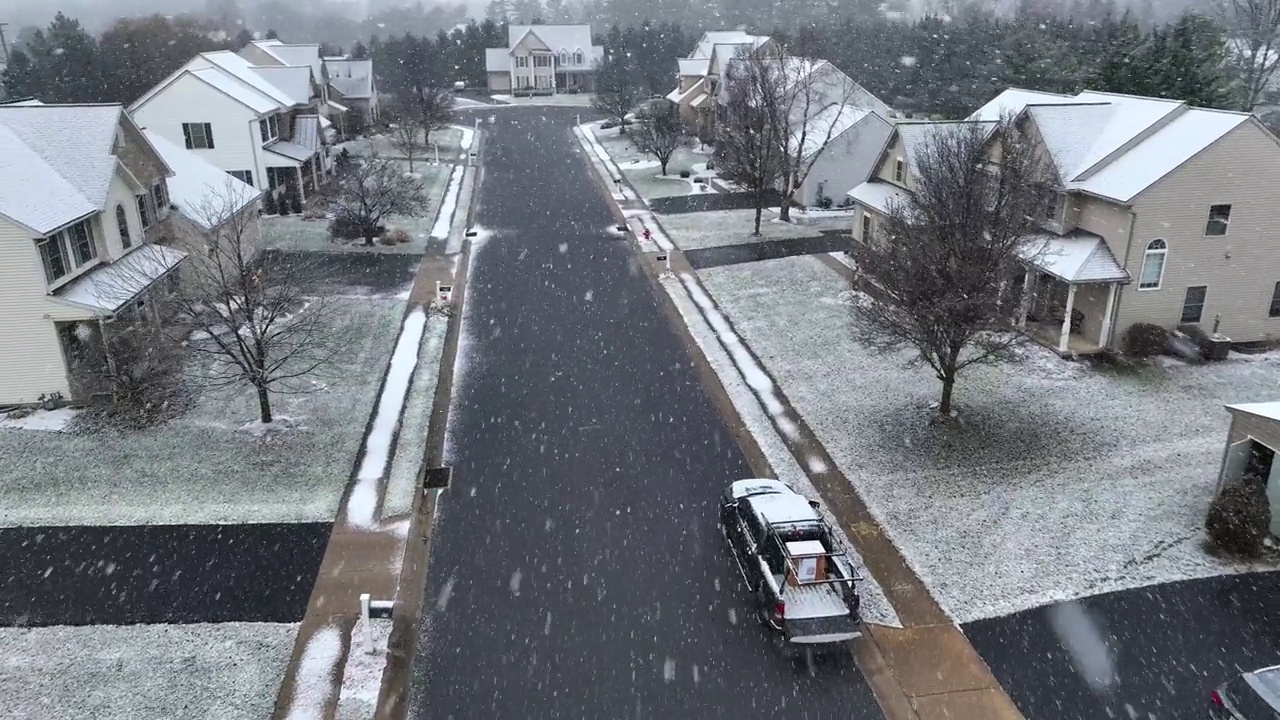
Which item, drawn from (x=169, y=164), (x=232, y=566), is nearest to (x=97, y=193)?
(x=169, y=164)

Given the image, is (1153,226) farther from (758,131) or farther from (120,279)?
(120,279)

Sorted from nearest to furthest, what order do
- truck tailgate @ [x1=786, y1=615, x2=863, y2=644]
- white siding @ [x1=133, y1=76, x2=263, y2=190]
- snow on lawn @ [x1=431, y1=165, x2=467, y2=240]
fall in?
truck tailgate @ [x1=786, y1=615, x2=863, y2=644] → snow on lawn @ [x1=431, y1=165, x2=467, y2=240] → white siding @ [x1=133, y1=76, x2=263, y2=190]

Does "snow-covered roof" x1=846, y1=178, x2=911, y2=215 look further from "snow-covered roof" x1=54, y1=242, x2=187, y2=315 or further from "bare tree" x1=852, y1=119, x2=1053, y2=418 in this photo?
"snow-covered roof" x1=54, y1=242, x2=187, y2=315

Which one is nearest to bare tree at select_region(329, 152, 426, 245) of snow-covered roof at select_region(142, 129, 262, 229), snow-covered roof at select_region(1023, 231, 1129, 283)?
snow-covered roof at select_region(142, 129, 262, 229)

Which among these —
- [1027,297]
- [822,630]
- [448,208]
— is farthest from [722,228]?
[822,630]

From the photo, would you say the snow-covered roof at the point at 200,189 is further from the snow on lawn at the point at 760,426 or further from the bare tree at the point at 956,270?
the bare tree at the point at 956,270

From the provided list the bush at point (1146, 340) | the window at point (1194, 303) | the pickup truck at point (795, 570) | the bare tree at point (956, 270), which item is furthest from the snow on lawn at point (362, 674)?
the window at point (1194, 303)

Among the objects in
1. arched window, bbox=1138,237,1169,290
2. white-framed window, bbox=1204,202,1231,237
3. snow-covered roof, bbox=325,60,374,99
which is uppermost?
snow-covered roof, bbox=325,60,374,99
